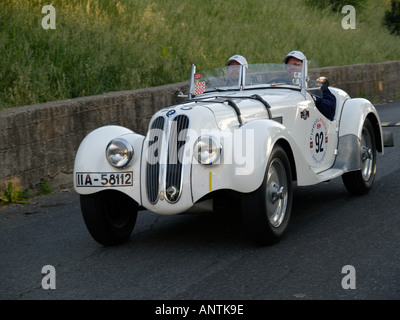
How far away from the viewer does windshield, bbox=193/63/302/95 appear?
744 cm

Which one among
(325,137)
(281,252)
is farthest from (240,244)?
(325,137)

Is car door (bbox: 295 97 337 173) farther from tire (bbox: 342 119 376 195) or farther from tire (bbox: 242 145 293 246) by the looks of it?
tire (bbox: 242 145 293 246)

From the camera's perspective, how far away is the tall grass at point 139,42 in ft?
35.4

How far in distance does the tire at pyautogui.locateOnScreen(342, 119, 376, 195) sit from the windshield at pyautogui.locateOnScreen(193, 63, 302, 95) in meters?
1.10

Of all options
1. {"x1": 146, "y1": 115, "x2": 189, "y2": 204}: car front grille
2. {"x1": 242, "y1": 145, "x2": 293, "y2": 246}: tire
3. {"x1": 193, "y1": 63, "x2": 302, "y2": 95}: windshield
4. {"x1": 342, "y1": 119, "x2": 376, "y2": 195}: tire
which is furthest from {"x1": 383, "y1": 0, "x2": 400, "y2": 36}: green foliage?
{"x1": 146, "y1": 115, "x2": 189, "y2": 204}: car front grille

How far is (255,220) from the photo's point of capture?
5574 mm

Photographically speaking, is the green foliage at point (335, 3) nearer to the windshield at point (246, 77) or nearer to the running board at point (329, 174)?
the windshield at point (246, 77)

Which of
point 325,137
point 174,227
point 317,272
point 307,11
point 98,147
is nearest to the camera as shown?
point 317,272

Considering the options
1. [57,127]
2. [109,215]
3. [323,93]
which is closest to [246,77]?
[323,93]

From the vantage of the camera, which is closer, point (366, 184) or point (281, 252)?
point (281, 252)
